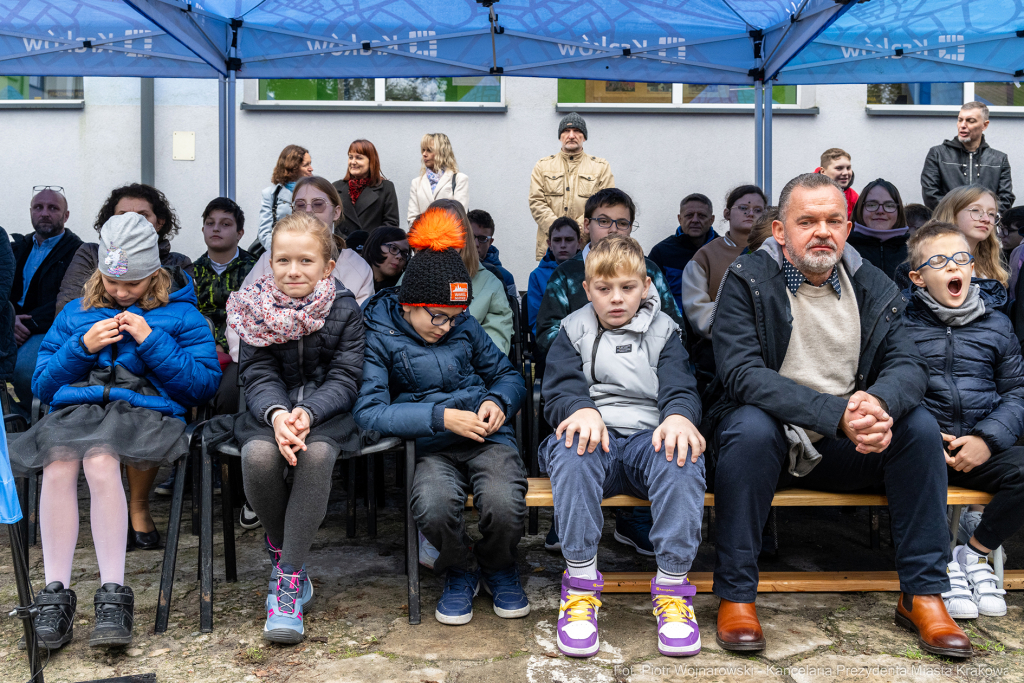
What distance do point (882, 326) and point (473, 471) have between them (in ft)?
5.19

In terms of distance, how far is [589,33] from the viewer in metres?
5.66

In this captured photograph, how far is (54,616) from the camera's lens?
9.30 feet

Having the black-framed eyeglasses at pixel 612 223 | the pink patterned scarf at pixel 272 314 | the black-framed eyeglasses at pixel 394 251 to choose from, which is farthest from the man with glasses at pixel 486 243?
the pink patterned scarf at pixel 272 314

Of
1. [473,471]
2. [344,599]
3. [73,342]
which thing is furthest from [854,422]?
[73,342]

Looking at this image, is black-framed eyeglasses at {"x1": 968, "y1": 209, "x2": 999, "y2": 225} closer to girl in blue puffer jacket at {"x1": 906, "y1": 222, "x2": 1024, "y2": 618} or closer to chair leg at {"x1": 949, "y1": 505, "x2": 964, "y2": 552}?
girl in blue puffer jacket at {"x1": 906, "y1": 222, "x2": 1024, "y2": 618}

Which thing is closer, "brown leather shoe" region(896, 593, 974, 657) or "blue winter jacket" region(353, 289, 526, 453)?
"brown leather shoe" region(896, 593, 974, 657)

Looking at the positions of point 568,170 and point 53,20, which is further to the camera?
point 568,170

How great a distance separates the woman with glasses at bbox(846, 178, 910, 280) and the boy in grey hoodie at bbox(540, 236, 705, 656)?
209 cm

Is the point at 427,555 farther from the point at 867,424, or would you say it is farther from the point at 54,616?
the point at 867,424

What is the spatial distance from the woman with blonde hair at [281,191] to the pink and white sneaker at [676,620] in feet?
10.1

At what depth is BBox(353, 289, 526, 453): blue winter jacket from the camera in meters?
3.25

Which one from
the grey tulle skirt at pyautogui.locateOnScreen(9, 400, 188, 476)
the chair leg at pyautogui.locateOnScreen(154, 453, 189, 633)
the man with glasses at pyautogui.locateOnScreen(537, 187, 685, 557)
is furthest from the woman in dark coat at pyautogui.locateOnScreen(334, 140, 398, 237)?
the chair leg at pyautogui.locateOnScreen(154, 453, 189, 633)

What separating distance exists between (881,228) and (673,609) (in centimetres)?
296

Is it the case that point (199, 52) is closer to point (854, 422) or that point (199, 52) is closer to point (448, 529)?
point (448, 529)
